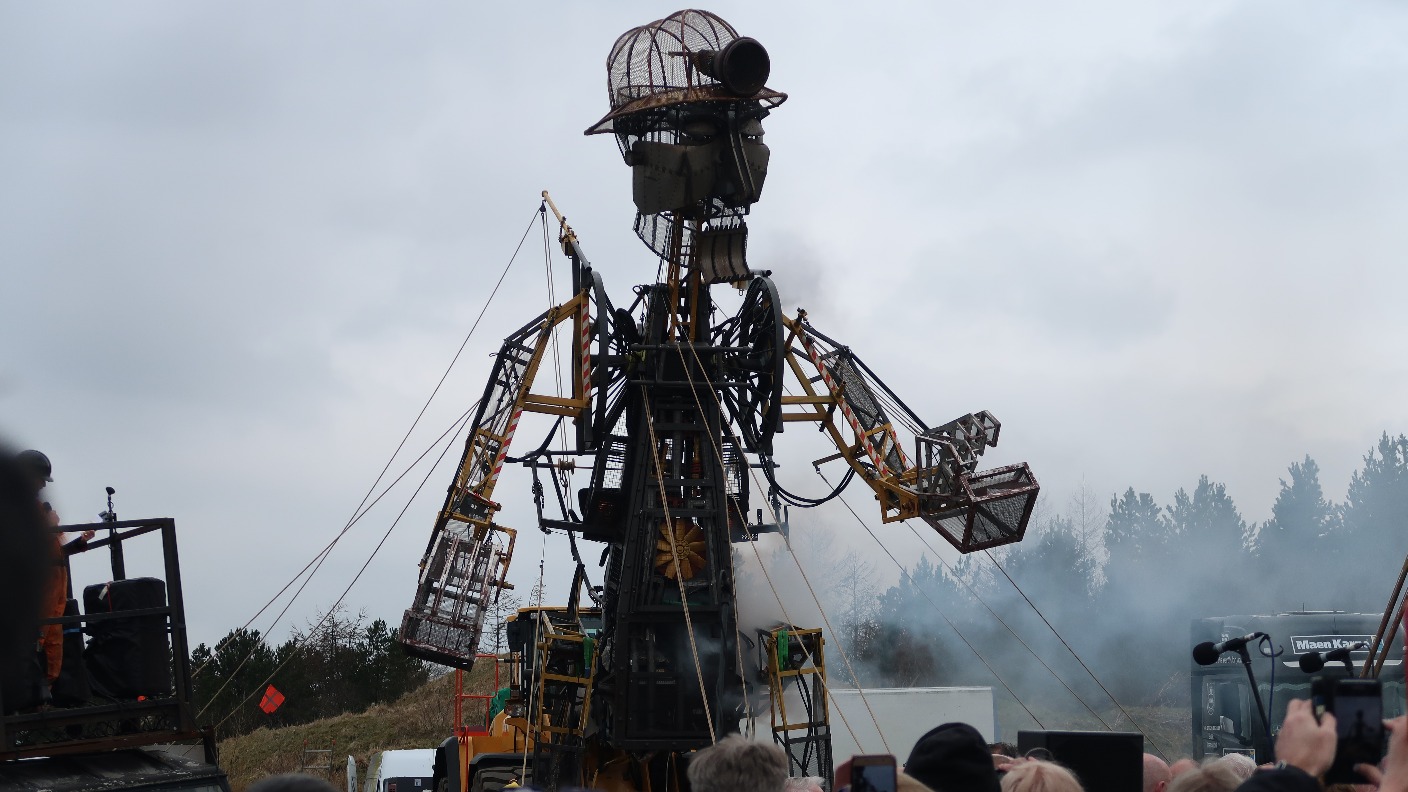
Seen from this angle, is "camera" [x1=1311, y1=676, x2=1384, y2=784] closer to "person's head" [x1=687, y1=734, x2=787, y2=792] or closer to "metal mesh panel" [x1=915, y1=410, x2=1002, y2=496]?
"person's head" [x1=687, y1=734, x2=787, y2=792]

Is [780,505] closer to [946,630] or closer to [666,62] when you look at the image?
[666,62]

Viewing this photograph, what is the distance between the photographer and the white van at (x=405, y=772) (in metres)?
19.7

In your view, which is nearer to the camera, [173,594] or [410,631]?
[173,594]

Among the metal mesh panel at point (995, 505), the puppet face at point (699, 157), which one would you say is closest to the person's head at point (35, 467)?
the puppet face at point (699, 157)

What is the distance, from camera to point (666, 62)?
12531 millimetres

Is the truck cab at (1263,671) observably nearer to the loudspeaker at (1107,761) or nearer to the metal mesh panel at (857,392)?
the metal mesh panel at (857,392)

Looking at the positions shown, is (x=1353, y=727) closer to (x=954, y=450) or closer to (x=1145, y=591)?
(x=954, y=450)

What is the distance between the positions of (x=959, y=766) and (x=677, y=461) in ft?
27.1

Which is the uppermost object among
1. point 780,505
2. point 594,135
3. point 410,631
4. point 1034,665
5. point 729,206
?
point 594,135

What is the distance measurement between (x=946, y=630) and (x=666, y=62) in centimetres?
2421

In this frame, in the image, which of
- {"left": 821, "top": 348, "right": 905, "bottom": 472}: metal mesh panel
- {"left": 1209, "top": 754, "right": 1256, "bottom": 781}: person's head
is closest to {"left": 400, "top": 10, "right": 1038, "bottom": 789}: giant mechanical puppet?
{"left": 821, "top": 348, "right": 905, "bottom": 472}: metal mesh panel

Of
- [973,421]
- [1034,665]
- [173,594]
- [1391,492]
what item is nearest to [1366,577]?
[1391,492]

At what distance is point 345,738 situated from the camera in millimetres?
31344

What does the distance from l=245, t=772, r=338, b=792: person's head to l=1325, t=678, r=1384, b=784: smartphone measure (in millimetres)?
2742
